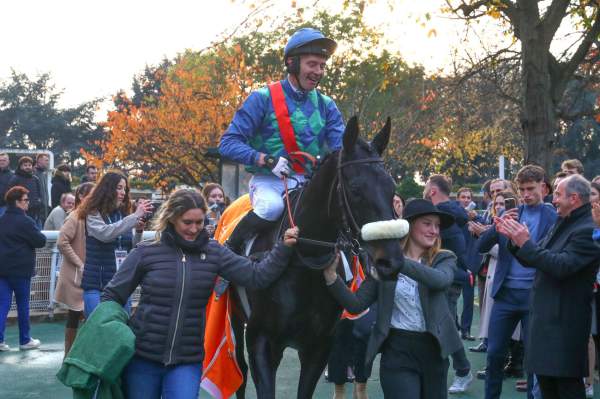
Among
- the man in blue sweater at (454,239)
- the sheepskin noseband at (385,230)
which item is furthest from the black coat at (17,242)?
the sheepskin noseband at (385,230)

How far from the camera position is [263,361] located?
4523 mm

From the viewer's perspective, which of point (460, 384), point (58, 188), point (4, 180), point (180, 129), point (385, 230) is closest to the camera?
point (385, 230)

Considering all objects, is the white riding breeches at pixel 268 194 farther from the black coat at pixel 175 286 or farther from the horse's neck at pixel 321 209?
the black coat at pixel 175 286

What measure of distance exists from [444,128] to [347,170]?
53.6 feet

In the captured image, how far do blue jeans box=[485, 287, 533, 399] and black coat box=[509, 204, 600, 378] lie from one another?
3.16ft

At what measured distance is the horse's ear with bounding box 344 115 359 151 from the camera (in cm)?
403

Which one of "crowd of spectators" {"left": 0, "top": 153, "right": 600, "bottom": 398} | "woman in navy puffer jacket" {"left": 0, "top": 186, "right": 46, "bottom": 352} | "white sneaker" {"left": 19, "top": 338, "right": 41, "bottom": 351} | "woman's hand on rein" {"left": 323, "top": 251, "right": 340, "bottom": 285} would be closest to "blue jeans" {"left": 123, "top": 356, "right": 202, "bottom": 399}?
"crowd of spectators" {"left": 0, "top": 153, "right": 600, "bottom": 398}

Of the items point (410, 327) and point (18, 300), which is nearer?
point (410, 327)

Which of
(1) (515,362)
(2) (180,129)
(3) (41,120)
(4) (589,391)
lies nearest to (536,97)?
(1) (515,362)

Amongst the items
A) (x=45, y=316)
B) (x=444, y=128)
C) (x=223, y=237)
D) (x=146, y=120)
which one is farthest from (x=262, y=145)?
(x=146, y=120)

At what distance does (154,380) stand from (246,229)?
3.96 feet

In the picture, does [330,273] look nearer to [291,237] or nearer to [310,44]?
[291,237]

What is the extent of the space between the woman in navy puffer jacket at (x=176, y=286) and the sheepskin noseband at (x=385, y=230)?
26.8 inches

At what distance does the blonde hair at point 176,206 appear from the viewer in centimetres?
422
